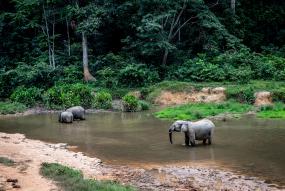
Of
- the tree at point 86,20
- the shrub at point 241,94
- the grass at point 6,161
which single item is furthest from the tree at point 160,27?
the grass at point 6,161

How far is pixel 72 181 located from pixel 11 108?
19.0 meters

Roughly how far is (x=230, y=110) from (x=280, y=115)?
9.93 ft

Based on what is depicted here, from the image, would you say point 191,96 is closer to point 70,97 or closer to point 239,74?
point 239,74

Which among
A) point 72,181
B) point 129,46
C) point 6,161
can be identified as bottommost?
point 72,181

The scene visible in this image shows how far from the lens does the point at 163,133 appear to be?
21.3m

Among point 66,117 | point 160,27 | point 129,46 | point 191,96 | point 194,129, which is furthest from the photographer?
point 129,46

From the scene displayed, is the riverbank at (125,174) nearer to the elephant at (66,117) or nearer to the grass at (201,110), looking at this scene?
the elephant at (66,117)

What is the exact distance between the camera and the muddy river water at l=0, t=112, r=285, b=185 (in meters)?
16.0

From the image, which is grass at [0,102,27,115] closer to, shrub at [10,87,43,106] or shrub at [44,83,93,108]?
shrub at [10,87,43,106]

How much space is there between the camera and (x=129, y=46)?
135 feet

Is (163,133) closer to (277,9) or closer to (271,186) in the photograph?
(271,186)

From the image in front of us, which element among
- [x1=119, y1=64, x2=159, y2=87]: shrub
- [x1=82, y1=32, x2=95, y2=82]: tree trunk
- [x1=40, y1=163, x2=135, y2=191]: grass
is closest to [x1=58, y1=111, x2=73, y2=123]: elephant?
[x1=119, y1=64, x2=159, y2=87]: shrub

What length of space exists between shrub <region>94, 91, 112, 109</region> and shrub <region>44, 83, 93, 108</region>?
589mm

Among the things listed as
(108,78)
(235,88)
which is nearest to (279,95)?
(235,88)
